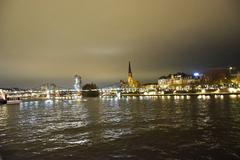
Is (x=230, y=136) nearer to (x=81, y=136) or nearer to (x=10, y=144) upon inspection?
(x=81, y=136)

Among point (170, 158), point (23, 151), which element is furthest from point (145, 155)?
point (23, 151)

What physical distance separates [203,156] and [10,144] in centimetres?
1525

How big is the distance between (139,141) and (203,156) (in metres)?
6.78

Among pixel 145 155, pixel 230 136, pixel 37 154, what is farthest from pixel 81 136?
pixel 230 136

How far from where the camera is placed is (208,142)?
2267 cm

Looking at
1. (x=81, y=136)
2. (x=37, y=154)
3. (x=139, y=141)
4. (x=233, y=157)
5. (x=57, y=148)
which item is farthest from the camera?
(x=81, y=136)

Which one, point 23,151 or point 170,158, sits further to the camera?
point 23,151

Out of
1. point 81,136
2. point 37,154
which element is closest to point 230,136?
point 81,136

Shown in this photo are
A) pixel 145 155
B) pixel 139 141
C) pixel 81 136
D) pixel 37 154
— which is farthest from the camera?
pixel 81 136

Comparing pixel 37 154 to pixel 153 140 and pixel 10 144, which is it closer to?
pixel 10 144

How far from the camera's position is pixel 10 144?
25109 mm

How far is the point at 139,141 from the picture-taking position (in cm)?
2412

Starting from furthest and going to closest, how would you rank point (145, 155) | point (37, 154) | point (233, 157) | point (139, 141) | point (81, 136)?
1. point (81, 136)
2. point (139, 141)
3. point (37, 154)
4. point (145, 155)
5. point (233, 157)

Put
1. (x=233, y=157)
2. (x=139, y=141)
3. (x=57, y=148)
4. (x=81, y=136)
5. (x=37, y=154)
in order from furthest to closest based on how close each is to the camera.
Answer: (x=81, y=136) → (x=139, y=141) → (x=57, y=148) → (x=37, y=154) → (x=233, y=157)
